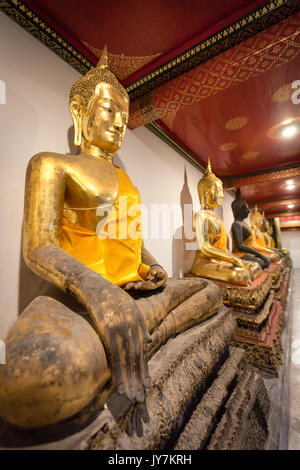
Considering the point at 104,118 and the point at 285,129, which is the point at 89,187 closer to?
the point at 104,118

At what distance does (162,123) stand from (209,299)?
1671 millimetres

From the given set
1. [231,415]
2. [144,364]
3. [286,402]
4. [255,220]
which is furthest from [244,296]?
[255,220]

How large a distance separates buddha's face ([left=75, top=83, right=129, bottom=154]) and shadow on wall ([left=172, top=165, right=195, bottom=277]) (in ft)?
4.46

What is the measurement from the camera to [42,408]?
432mm

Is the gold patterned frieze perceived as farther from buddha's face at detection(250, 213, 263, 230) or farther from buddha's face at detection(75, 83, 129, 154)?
buddha's face at detection(250, 213, 263, 230)

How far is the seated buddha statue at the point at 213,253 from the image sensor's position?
75.4 inches

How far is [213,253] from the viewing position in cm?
211

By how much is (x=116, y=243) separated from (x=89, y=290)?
47cm

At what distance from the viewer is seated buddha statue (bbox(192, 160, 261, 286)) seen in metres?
1.92

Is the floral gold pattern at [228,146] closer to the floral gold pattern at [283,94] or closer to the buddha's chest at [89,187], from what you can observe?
the floral gold pattern at [283,94]

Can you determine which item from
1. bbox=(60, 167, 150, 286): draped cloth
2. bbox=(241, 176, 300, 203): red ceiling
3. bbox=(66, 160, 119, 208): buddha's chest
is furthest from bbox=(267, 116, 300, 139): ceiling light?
bbox=(66, 160, 119, 208): buddha's chest
